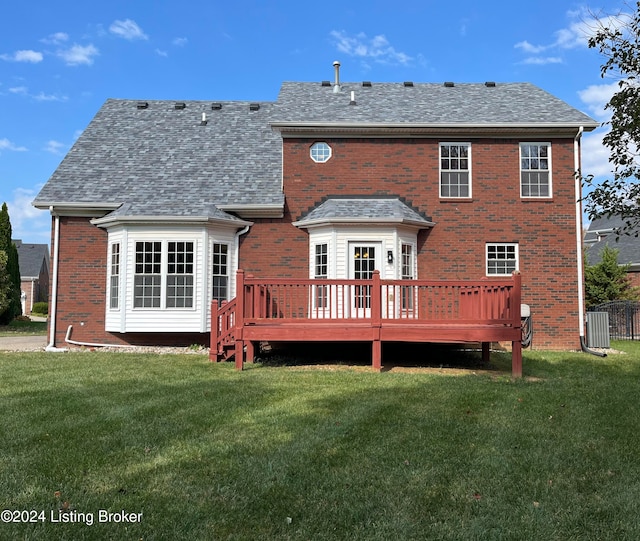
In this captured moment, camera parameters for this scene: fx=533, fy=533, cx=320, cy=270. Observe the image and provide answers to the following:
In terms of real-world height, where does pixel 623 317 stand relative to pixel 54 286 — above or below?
below

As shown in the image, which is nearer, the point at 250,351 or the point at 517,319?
the point at 517,319

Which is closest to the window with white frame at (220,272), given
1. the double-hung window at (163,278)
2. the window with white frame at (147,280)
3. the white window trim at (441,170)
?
the double-hung window at (163,278)

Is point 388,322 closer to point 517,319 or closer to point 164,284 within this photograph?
point 517,319

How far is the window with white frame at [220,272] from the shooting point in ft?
42.1

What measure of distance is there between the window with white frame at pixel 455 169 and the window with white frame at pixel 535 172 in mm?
1361

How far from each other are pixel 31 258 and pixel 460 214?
4638 centimetres

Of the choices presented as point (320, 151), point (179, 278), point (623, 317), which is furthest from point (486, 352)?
point (623, 317)

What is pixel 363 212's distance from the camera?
1255cm

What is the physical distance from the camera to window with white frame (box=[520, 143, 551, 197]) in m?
13.4

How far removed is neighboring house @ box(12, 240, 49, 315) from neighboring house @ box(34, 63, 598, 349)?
3608 centimetres

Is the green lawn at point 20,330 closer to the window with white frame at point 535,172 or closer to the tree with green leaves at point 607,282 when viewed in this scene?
the window with white frame at point 535,172

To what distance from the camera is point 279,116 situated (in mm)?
13430

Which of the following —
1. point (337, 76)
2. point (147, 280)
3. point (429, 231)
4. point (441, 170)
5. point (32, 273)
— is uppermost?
point (337, 76)

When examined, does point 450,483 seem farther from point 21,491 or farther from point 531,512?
point 21,491
